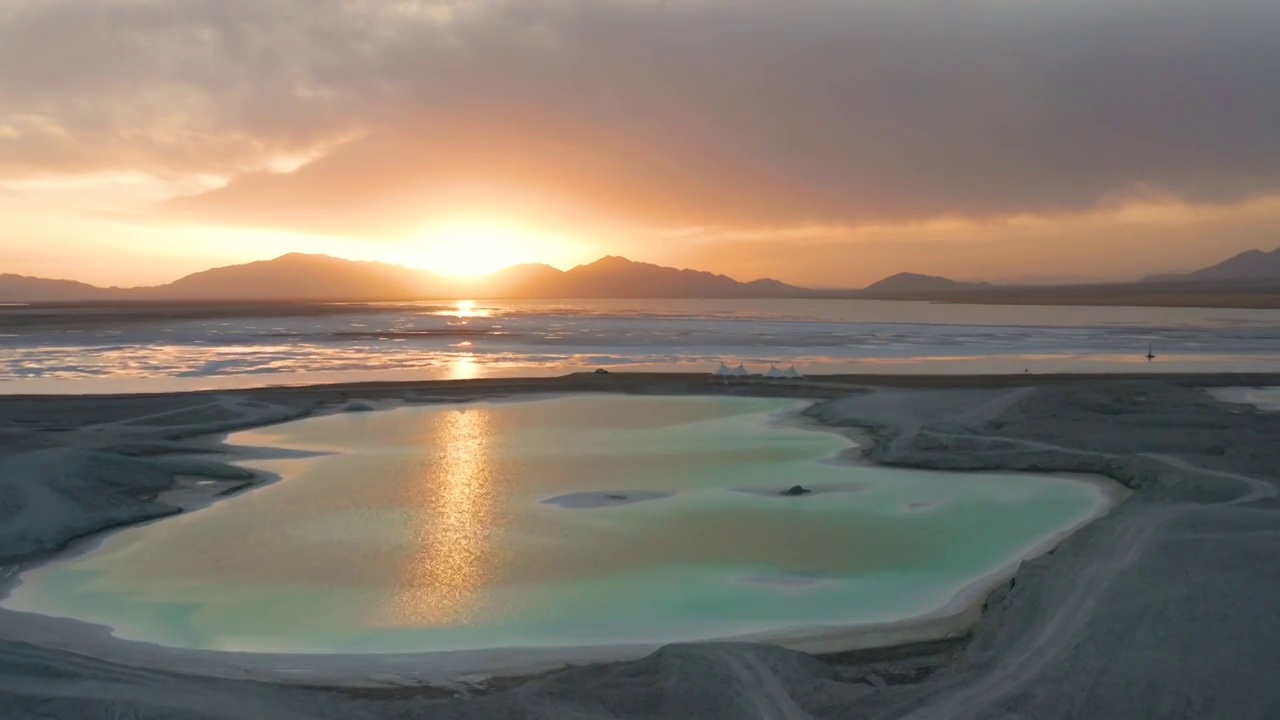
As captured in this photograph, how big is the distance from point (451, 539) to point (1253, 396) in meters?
20.2

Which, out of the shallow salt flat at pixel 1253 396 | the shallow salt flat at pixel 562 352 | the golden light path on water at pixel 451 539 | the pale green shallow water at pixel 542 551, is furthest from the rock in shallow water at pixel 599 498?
the shallow salt flat at pixel 562 352


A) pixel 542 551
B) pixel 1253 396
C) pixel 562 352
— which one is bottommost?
pixel 542 551

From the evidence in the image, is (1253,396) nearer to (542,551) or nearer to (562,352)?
(542,551)

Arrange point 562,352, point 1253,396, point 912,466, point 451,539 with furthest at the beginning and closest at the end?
point 562,352 < point 1253,396 < point 912,466 < point 451,539

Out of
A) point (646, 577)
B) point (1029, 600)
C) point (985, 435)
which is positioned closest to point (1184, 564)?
point (1029, 600)

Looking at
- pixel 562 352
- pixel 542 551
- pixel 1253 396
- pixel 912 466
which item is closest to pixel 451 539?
pixel 542 551

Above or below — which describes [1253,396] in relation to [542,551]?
above

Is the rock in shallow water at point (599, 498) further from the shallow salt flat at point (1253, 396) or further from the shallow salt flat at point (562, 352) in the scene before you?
the shallow salt flat at point (562, 352)

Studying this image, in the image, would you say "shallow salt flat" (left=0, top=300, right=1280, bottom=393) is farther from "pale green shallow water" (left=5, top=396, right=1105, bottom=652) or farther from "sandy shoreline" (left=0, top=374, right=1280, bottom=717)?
"pale green shallow water" (left=5, top=396, right=1105, bottom=652)

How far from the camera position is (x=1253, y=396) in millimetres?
23359

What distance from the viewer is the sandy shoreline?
21.4ft

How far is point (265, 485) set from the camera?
14086 mm

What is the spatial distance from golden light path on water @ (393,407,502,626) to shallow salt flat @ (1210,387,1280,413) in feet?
52.7

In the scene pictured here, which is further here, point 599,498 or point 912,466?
point 912,466
